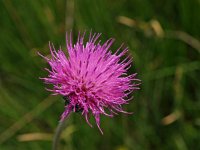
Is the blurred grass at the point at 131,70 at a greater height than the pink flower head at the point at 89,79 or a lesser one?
greater

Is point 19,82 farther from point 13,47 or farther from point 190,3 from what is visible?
point 190,3

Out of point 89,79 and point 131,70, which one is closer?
point 89,79

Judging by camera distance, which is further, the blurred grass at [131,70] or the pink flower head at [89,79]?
the blurred grass at [131,70]

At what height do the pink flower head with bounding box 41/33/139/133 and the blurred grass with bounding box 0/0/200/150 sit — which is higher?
the blurred grass with bounding box 0/0/200/150

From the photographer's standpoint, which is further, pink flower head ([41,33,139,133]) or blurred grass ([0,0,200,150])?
blurred grass ([0,0,200,150])

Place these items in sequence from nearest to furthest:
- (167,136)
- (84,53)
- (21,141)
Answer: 1. (84,53)
2. (21,141)
3. (167,136)

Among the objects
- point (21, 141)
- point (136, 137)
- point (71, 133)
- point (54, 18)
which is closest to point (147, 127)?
point (136, 137)

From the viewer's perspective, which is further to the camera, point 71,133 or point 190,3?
point 190,3

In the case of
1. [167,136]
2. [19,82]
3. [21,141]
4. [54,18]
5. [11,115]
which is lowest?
[167,136]
